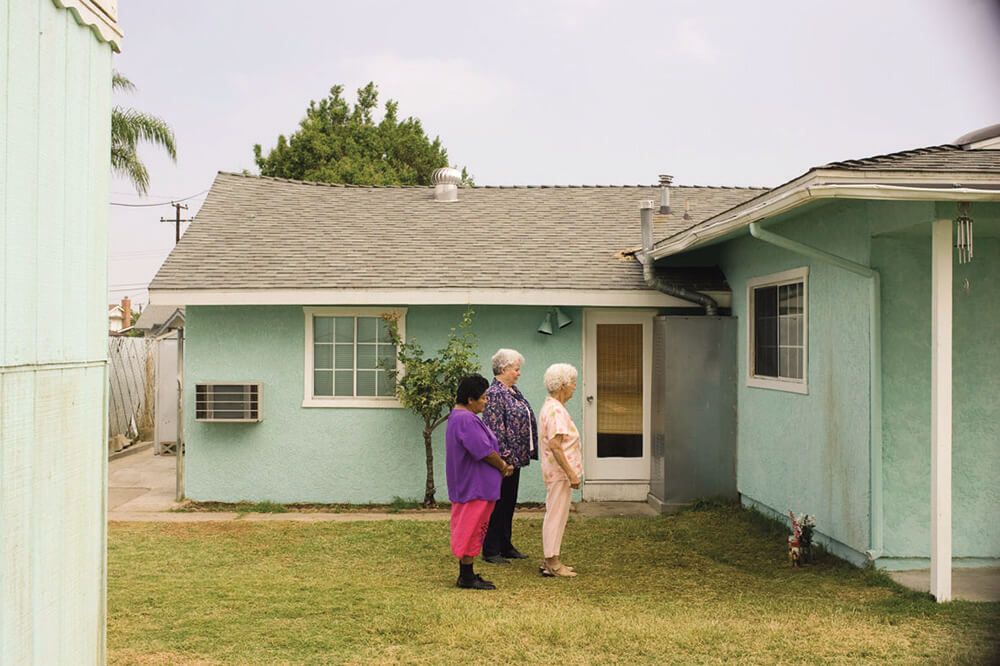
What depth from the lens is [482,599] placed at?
6418 millimetres

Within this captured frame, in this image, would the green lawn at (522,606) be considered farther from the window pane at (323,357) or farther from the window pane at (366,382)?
the window pane at (323,357)

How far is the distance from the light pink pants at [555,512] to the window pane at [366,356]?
4.24m

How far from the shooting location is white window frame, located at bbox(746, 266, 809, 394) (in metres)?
8.09

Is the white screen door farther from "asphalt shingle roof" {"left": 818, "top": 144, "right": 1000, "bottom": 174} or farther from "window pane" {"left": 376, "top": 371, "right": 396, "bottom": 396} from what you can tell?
"asphalt shingle roof" {"left": 818, "top": 144, "right": 1000, "bottom": 174}

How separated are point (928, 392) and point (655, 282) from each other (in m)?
3.93

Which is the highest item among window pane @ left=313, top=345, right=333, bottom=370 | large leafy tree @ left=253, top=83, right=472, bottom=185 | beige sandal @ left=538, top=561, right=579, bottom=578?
large leafy tree @ left=253, top=83, right=472, bottom=185

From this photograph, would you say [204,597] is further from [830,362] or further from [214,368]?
[830,362]

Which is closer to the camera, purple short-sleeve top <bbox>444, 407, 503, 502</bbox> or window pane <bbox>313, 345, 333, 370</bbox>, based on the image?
purple short-sleeve top <bbox>444, 407, 503, 502</bbox>

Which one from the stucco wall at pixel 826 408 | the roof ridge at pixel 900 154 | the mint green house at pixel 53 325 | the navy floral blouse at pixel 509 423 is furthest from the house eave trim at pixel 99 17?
the stucco wall at pixel 826 408

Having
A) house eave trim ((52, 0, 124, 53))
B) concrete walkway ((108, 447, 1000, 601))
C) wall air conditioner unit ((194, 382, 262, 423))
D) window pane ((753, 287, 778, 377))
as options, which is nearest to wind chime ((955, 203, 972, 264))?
concrete walkway ((108, 447, 1000, 601))

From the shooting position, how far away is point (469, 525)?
6.56 metres

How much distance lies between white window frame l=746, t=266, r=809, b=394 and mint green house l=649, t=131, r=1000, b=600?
31 millimetres

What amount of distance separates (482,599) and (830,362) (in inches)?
141

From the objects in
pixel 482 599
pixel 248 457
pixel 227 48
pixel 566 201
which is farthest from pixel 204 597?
pixel 227 48
